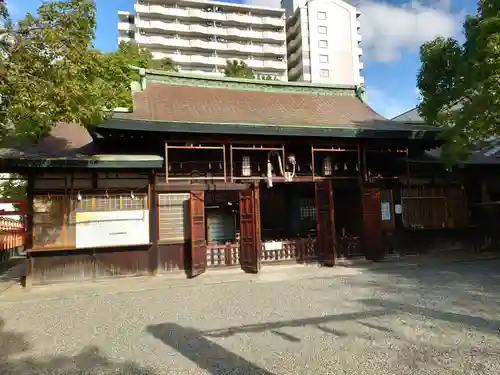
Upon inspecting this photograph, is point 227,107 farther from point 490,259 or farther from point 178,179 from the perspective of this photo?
point 490,259

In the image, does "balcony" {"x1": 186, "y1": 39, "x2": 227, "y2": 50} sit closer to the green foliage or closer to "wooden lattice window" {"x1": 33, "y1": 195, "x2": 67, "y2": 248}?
"wooden lattice window" {"x1": 33, "y1": 195, "x2": 67, "y2": 248}

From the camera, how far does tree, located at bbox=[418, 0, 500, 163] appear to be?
356 inches

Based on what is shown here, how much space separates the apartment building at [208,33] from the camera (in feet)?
192

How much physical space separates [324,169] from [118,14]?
57.6 m

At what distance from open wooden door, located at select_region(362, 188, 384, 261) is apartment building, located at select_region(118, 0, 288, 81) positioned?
4990 cm

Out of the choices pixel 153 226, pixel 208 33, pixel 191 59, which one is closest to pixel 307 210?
pixel 153 226

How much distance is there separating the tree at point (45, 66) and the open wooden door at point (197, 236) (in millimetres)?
4552

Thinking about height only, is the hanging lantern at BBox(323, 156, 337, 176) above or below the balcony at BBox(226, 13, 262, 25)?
below

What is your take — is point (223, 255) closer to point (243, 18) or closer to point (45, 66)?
point (45, 66)

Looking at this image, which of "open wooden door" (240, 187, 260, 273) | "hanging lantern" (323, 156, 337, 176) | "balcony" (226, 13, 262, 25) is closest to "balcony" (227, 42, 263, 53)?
"balcony" (226, 13, 262, 25)

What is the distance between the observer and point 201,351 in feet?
17.2

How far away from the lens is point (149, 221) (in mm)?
11484

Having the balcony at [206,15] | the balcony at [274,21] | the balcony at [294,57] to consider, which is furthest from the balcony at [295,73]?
the balcony at [206,15]

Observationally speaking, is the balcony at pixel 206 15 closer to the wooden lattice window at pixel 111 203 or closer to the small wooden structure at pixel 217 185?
the small wooden structure at pixel 217 185
